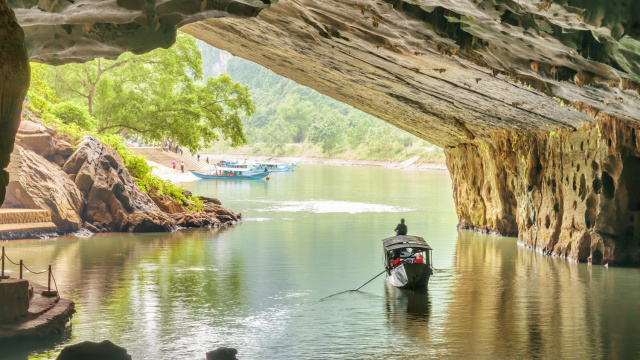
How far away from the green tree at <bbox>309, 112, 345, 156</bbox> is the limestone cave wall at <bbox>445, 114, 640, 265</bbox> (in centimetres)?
10285

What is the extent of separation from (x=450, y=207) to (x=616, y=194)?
88.1 feet

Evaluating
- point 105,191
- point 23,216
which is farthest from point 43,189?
point 105,191

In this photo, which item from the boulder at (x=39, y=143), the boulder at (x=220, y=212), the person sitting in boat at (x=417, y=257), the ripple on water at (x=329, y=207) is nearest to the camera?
the person sitting in boat at (x=417, y=257)

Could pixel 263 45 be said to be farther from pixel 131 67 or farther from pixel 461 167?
pixel 131 67

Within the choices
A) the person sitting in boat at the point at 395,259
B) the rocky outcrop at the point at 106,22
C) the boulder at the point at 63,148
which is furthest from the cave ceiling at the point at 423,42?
the boulder at the point at 63,148

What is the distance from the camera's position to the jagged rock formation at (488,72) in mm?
10664

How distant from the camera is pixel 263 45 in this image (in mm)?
19969

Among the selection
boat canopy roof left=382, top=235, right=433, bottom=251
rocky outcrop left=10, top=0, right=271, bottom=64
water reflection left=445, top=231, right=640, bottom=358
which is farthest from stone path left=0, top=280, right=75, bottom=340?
boat canopy roof left=382, top=235, right=433, bottom=251

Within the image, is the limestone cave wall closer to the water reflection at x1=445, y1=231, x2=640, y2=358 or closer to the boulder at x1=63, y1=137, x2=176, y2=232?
the water reflection at x1=445, y1=231, x2=640, y2=358

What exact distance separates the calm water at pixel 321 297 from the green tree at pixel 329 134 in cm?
10272

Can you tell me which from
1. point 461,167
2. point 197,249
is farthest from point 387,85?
point 461,167

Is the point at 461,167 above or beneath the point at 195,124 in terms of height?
beneath

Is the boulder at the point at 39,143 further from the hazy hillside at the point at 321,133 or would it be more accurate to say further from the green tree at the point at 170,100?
the hazy hillside at the point at 321,133

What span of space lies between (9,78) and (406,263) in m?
15.0
